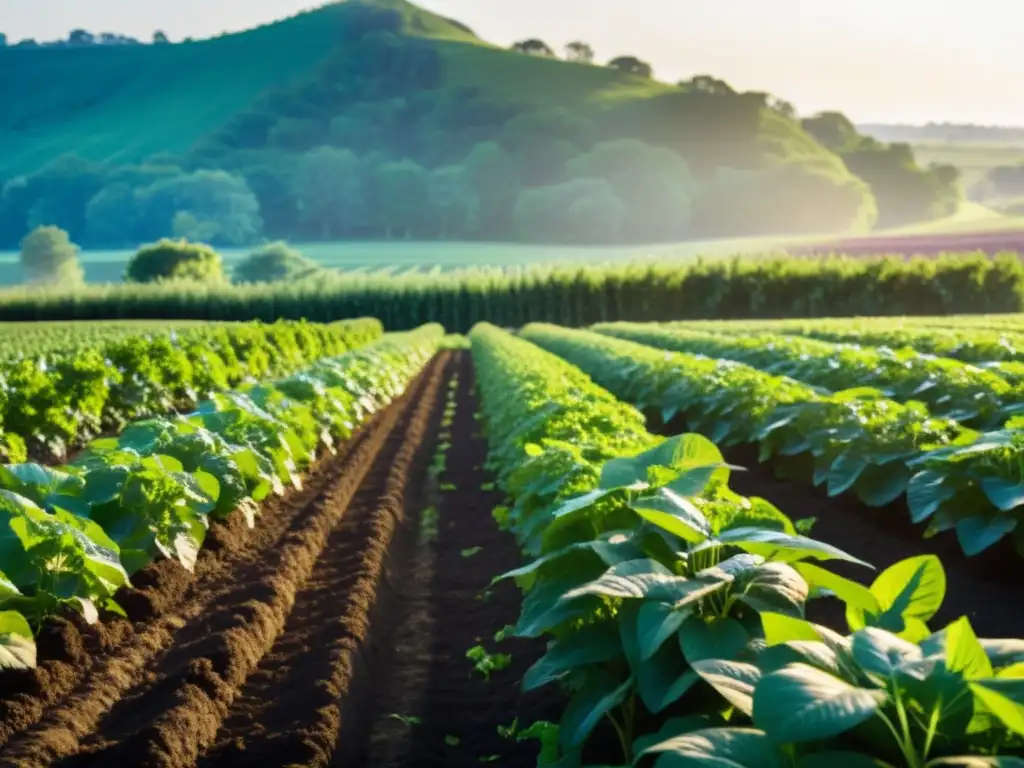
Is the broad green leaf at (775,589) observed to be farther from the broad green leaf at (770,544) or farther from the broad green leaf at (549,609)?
the broad green leaf at (549,609)

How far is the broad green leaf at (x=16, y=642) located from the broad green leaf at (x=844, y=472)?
4.31 metres

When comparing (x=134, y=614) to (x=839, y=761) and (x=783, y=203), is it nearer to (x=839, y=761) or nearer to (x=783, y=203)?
(x=839, y=761)

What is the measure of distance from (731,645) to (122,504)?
351 cm

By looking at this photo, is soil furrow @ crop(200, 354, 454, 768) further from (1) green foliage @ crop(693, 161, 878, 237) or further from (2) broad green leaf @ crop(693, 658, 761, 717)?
(1) green foliage @ crop(693, 161, 878, 237)

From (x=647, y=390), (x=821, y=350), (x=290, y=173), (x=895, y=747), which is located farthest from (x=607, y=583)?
(x=290, y=173)

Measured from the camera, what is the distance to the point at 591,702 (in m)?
2.78

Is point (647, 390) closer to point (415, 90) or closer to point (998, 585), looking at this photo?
point (998, 585)

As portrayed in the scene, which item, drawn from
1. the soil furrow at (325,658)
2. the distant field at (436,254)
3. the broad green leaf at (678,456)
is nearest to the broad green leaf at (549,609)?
the broad green leaf at (678,456)

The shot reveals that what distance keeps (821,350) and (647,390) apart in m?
3.01

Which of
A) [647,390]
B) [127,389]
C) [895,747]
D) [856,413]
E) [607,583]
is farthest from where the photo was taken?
[127,389]

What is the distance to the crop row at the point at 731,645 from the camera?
5.81 ft

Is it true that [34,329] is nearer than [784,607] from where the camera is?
No

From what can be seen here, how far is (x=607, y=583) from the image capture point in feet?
8.10

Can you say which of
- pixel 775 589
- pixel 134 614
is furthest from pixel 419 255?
pixel 775 589
